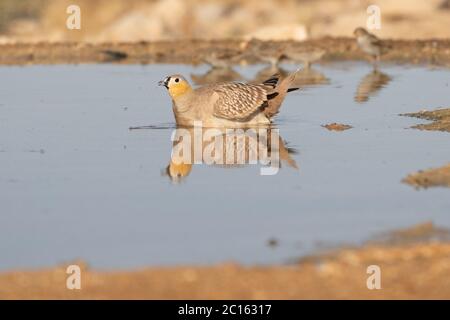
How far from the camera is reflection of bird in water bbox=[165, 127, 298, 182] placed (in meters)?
13.1

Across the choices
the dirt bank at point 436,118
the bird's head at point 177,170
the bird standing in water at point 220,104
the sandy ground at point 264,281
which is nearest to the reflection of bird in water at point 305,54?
the dirt bank at point 436,118

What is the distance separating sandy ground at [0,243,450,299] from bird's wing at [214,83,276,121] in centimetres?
731

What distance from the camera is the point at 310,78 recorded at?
24250 millimetres

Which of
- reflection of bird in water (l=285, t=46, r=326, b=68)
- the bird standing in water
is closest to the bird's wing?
the bird standing in water

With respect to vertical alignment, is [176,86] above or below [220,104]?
above

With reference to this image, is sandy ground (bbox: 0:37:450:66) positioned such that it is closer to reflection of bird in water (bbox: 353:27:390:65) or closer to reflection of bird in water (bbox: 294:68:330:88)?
reflection of bird in water (bbox: 353:27:390:65)

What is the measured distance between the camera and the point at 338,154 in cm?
1375

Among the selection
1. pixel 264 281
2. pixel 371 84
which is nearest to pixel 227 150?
pixel 264 281

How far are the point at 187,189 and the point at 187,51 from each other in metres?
18.3

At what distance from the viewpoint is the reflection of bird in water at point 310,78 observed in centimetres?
2286

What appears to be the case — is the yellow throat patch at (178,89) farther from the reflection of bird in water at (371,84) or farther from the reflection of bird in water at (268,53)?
the reflection of bird in water at (268,53)

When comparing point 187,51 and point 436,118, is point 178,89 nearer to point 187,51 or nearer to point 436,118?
point 436,118

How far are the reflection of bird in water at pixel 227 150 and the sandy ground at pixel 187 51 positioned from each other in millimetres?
10805
